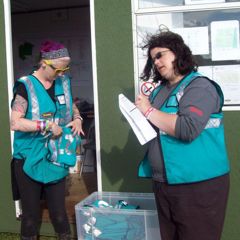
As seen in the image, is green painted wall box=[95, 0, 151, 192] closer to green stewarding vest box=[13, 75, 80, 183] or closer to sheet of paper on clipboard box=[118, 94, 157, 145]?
green stewarding vest box=[13, 75, 80, 183]

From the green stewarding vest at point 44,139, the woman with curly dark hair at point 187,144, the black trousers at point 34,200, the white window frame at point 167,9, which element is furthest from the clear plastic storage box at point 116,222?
the white window frame at point 167,9

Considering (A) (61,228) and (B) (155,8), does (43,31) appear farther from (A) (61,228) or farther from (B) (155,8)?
(A) (61,228)

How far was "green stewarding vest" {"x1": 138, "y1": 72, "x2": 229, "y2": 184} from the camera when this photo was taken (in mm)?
2328

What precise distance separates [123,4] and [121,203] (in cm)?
172

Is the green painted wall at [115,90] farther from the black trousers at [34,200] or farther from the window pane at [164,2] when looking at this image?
the black trousers at [34,200]

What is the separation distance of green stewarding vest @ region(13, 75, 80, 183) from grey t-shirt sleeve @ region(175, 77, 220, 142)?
4.19ft

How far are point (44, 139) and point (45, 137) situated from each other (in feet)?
0.09

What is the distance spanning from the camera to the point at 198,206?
2359 mm

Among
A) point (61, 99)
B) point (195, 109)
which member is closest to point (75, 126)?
point (61, 99)

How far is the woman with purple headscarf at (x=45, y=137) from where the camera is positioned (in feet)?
10.4

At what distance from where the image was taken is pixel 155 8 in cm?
371

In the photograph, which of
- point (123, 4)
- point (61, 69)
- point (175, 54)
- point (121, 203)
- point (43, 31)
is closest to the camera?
point (175, 54)

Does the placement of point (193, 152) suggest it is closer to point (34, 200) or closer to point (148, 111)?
point (148, 111)

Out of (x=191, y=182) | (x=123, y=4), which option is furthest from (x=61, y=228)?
(x=123, y=4)
